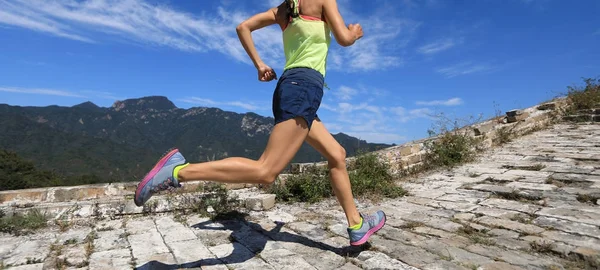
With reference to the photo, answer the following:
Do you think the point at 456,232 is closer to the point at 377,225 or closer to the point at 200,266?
Result: the point at 377,225

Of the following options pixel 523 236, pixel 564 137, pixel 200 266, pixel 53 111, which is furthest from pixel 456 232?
pixel 53 111

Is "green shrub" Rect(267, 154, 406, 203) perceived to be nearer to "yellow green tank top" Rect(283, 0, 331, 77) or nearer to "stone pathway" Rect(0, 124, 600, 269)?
"stone pathway" Rect(0, 124, 600, 269)

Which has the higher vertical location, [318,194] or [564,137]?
[564,137]

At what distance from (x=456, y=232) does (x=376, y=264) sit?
1076 millimetres

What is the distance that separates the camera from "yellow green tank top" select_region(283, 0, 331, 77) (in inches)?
91.9

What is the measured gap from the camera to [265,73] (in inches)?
98.7

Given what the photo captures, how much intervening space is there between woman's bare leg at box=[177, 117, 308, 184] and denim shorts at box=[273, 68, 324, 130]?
0.05 m

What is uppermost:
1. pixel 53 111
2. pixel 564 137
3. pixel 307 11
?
pixel 53 111

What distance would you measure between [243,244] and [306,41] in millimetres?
1704

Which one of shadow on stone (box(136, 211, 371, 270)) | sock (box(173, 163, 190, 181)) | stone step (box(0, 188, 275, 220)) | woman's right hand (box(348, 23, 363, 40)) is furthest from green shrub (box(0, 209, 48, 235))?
woman's right hand (box(348, 23, 363, 40))

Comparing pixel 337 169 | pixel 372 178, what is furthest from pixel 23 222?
pixel 372 178

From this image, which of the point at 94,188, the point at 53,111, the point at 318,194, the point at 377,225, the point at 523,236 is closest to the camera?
the point at 377,225

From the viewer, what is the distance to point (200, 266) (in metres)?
2.41

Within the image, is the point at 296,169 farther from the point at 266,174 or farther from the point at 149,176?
the point at 149,176
